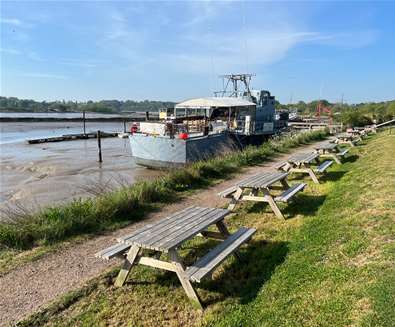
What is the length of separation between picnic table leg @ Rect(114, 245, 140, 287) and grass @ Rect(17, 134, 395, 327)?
10 centimetres

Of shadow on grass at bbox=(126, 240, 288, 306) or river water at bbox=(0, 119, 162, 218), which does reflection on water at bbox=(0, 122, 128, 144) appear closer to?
river water at bbox=(0, 119, 162, 218)

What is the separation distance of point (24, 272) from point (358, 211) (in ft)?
16.0

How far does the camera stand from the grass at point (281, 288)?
3238mm

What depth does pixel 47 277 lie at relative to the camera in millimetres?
4578

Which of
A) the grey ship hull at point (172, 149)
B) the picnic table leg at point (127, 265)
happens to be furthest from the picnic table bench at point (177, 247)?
the grey ship hull at point (172, 149)

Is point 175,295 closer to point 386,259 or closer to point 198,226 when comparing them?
point 198,226

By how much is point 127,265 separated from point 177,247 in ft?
2.21

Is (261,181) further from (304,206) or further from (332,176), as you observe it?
(332,176)

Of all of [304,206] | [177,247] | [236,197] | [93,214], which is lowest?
[93,214]

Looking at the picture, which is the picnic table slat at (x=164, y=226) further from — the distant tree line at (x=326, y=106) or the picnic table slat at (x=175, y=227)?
the distant tree line at (x=326, y=106)

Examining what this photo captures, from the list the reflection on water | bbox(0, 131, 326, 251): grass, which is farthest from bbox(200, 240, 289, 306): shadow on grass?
the reflection on water

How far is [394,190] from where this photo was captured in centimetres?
636

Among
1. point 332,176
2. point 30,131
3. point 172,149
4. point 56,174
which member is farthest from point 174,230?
point 30,131

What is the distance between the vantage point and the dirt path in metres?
3.92
